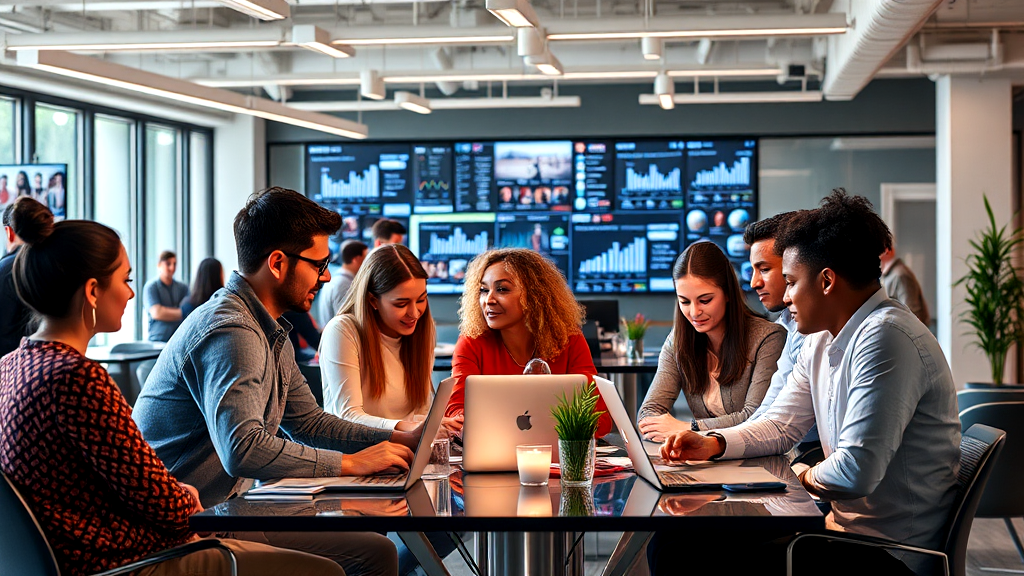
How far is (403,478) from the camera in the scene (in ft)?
7.63

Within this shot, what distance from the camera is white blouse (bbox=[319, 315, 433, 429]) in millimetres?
3359

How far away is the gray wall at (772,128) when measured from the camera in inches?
364

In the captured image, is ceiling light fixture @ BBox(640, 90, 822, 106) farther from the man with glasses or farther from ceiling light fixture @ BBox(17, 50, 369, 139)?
the man with glasses

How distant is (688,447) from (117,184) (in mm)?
7598

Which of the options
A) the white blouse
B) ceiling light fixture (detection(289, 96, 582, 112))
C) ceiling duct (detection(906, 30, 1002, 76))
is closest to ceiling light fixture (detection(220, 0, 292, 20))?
the white blouse

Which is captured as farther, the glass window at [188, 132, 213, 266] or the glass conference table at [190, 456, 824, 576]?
the glass window at [188, 132, 213, 266]

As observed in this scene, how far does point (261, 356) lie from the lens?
2373 mm

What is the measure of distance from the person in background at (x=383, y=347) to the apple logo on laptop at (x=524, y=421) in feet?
3.13

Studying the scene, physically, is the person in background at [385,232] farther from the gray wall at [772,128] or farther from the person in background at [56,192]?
the gray wall at [772,128]

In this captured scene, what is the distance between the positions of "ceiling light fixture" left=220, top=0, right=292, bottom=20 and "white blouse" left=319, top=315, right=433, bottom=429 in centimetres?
168

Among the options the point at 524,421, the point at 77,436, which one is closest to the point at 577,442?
the point at 524,421

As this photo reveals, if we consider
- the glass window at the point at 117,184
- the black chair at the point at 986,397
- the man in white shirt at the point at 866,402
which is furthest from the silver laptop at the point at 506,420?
the glass window at the point at 117,184

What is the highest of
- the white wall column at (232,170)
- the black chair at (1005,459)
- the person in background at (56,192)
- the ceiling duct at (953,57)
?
the ceiling duct at (953,57)

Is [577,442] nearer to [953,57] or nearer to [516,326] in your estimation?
[516,326]
